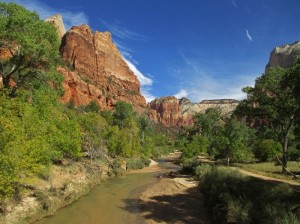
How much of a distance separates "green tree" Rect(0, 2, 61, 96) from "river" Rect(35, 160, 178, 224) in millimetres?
11195

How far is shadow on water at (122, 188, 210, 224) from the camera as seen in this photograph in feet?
71.9

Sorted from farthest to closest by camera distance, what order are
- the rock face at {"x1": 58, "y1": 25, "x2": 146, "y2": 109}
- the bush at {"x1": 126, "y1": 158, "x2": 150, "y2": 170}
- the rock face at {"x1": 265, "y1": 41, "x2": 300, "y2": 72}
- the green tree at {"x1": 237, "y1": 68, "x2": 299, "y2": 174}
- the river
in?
1. the rock face at {"x1": 265, "y1": 41, "x2": 300, "y2": 72}
2. the rock face at {"x1": 58, "y1": 25, "x2": 146, "y2": 109}
3. the bush at {"x1": 126, "y1": 158, "x2": 150, "y2": 170}
4. the green tree at {"x1": 237, "y1": 68, "x2": 299, "y2": 174}
5. the river

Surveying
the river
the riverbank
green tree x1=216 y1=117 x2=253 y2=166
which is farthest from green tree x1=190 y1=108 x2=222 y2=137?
the river

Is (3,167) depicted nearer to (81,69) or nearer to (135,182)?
(135,182)

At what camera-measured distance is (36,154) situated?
65.0 feet

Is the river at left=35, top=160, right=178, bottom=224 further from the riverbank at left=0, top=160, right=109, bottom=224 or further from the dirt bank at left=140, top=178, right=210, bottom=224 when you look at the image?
the dirt bank at left=140, top=178, right=210, bottom=224

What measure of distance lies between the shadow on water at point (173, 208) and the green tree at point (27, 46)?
568 inches

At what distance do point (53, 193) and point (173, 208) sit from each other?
9.74 meters

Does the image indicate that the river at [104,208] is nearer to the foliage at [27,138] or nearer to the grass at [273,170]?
the foliage at [27,138]

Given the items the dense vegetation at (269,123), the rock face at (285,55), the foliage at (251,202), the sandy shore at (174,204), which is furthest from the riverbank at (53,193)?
the rock face at (285,55)

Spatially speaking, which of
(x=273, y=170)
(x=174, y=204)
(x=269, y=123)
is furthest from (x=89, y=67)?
(x=174, y=204)

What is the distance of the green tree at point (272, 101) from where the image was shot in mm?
30453

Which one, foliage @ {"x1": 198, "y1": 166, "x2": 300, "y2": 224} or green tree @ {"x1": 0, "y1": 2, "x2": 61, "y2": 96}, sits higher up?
green tree @ {"x1": 0, "y1": 2, "x2": 61, "y2": 96}

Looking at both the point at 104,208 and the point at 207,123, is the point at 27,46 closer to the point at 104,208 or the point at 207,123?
the point at 104,208
